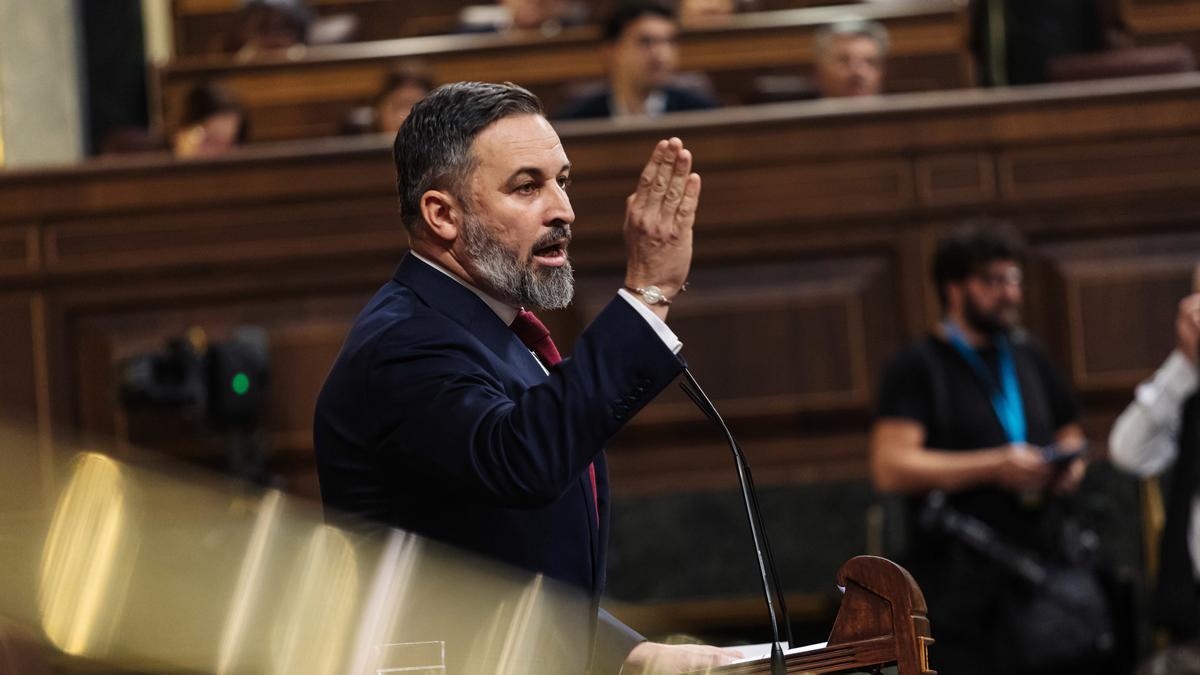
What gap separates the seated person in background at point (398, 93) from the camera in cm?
573

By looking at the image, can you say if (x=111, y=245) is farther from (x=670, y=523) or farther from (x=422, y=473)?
(x=422, y=473)

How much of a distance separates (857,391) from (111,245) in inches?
85.3

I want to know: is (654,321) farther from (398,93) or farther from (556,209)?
(398,93)

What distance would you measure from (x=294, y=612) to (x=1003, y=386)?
104 inches

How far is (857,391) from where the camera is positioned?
4848 mm

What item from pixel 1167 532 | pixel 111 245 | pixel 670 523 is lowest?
pixel 670 523

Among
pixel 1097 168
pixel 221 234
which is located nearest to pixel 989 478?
pixel 1097 168

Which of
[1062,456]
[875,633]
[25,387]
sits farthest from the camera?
[25,387]

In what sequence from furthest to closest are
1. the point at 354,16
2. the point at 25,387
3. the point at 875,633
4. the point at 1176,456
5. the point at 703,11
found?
the point at 354,16, the point at 703,11, the point at 25,387, the point at 1176,456, the point at 875,633

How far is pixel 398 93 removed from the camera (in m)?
5.75

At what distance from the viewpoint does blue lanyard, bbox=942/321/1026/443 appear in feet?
13.7

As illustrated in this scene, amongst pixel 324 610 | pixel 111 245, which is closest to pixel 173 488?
pixel 111 245

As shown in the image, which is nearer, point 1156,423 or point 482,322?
point 482,322

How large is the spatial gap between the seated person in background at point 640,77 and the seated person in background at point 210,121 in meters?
1.18
